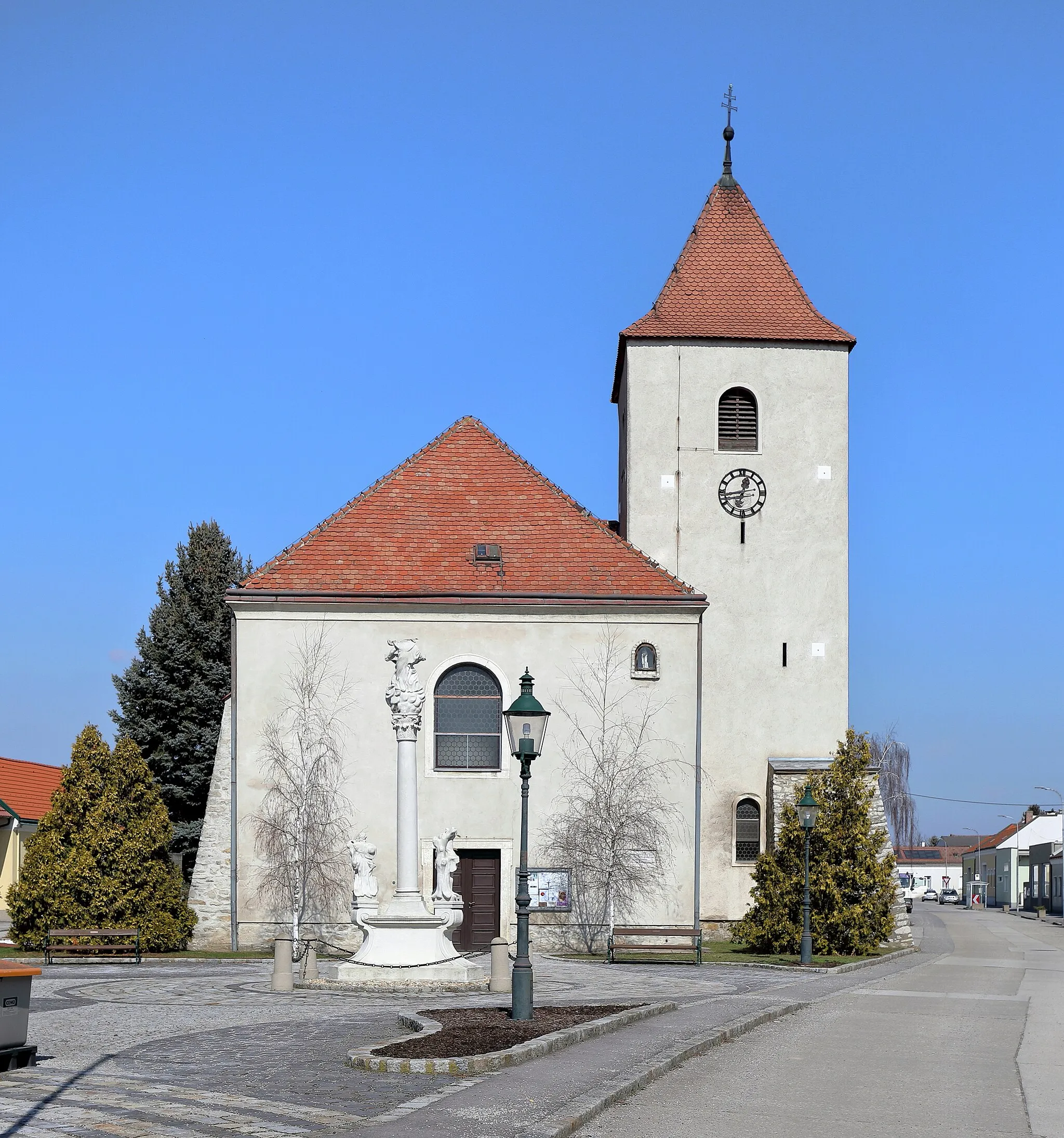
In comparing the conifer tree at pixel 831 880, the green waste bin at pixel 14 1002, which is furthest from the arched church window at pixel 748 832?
the green waste bin at pixel 14 1002

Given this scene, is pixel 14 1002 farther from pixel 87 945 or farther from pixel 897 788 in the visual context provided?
pixel 897 788

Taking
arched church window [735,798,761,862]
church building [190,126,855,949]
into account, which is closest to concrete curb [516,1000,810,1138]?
church building [190,126,855,949]

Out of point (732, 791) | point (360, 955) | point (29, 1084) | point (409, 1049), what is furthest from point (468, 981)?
point (732, 791)

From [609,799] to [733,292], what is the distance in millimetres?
13554

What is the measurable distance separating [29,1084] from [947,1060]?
8.36m

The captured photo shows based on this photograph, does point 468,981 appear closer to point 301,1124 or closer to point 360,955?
point 360,955

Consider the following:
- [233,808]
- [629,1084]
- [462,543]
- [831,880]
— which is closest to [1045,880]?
[831,880]

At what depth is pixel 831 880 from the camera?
96.0 feet

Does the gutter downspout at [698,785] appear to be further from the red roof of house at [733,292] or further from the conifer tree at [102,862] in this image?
the conifer tree at [102,862]

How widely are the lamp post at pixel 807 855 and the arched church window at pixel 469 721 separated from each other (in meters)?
6.49

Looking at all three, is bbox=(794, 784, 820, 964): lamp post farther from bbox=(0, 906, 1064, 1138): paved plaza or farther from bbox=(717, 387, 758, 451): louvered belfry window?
bbox=(717, 387, 758, 451): louvered belfry window

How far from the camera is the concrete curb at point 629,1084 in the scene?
962cm

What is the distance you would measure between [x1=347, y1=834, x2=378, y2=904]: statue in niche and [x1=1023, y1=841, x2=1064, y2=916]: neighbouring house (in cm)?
6720

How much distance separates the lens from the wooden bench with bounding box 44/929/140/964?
86.2 feet
